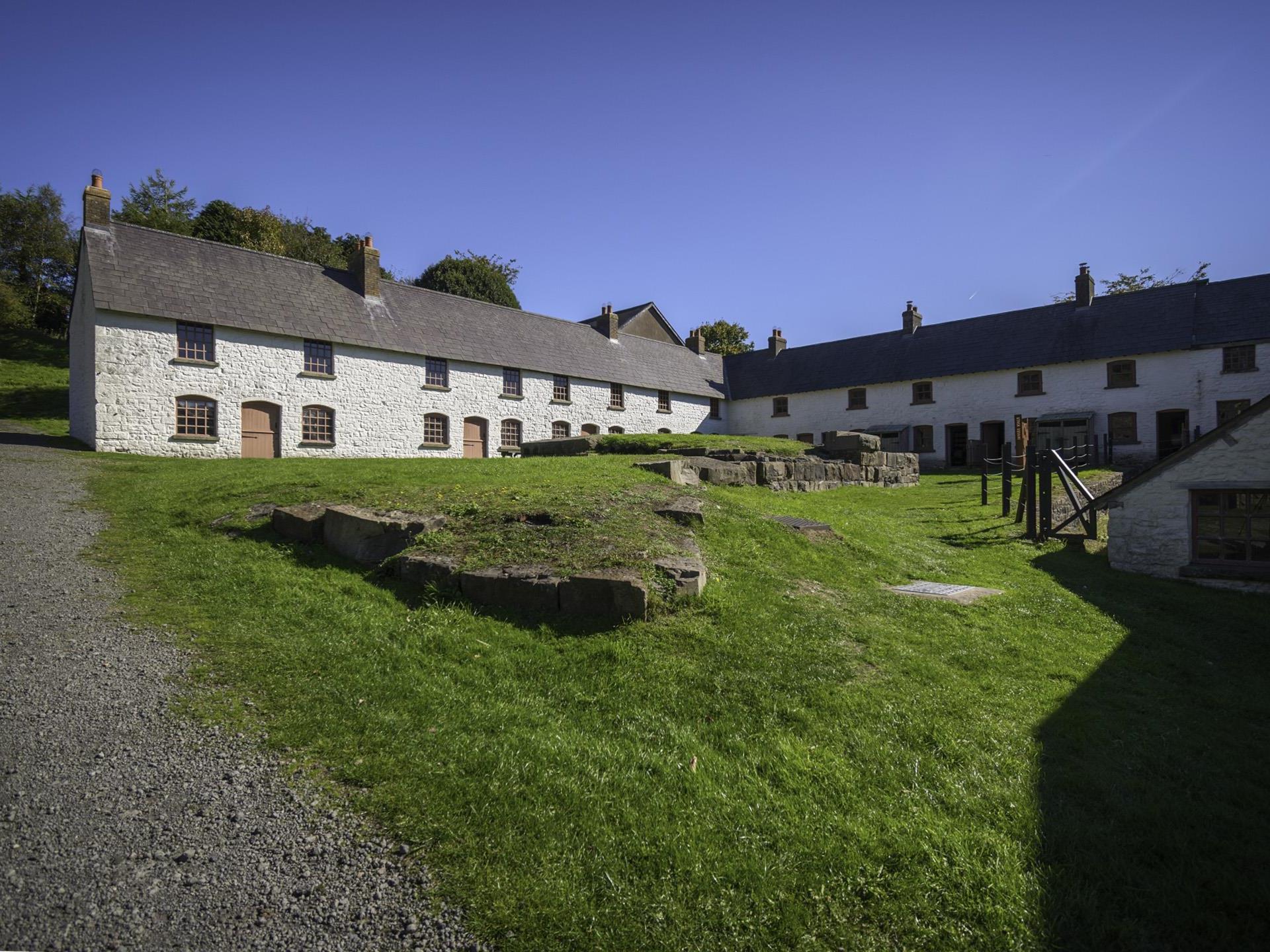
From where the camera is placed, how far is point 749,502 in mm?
11938

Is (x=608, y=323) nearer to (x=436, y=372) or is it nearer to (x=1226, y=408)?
(x=436, y=372)

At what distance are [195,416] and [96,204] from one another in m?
7.70

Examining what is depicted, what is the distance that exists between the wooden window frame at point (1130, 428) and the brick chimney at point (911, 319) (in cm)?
1117

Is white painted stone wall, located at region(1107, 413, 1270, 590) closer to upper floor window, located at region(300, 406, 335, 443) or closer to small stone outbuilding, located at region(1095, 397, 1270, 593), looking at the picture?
small stone outbuilding, located at region(1095, 397, 1270, 593)

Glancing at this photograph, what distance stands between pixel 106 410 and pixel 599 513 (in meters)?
20.4

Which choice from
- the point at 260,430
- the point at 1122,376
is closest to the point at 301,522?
the point at 260,430

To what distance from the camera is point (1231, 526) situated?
11461mm

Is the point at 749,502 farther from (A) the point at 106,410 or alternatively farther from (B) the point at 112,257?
(B) the point at 112,257

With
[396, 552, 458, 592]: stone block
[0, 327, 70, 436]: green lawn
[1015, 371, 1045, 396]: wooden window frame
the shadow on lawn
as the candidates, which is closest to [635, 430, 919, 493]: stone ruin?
[396, 552, 458, 592]: stone block

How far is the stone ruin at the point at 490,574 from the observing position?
6137mm

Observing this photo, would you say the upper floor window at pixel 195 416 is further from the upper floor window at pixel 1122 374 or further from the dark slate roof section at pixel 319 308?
the upper floor window at pixel 1122 374

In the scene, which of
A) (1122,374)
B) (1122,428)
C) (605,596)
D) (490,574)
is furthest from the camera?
(1122,374)

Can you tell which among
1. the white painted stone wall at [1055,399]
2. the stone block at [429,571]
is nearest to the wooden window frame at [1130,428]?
the white painted stone wall at [1055,399]

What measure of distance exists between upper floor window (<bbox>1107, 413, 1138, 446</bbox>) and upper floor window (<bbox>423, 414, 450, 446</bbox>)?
1154 inches
